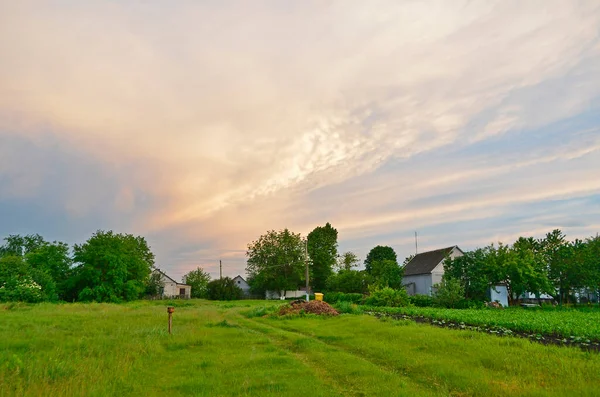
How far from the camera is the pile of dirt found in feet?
96.4

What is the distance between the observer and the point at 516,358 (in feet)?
38.8

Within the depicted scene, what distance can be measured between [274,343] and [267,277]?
221ft

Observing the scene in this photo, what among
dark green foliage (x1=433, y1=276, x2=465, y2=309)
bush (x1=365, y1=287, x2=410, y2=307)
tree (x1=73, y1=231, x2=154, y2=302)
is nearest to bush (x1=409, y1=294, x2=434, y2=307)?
dark green foliage (x1=433, y1=276, x2=465, y2=309)

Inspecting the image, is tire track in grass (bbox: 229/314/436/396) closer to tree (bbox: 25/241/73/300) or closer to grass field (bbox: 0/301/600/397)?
grass field (bbox: 0/301/600/397)

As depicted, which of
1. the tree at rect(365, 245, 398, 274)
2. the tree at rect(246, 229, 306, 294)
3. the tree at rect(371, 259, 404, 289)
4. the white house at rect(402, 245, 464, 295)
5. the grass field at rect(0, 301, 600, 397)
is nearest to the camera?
the grass field at rect(0, 301, 600, 397)

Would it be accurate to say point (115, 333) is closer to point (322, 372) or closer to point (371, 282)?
point (322, 372)

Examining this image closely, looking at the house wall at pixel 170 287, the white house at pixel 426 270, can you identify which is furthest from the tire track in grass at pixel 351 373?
the house wall at pixel 170 287

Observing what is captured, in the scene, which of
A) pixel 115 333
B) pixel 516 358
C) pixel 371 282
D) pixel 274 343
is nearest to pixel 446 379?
pixel 516 358

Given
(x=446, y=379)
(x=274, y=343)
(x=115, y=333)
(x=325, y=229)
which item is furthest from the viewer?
(x=325, y=229)

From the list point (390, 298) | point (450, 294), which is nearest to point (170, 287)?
point (390, 298)

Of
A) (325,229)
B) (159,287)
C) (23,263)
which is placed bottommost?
(159,287)

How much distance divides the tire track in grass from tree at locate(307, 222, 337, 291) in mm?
70611

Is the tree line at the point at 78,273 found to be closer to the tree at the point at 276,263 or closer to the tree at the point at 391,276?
the tree at the point at 276,263

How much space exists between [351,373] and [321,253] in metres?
78.4
